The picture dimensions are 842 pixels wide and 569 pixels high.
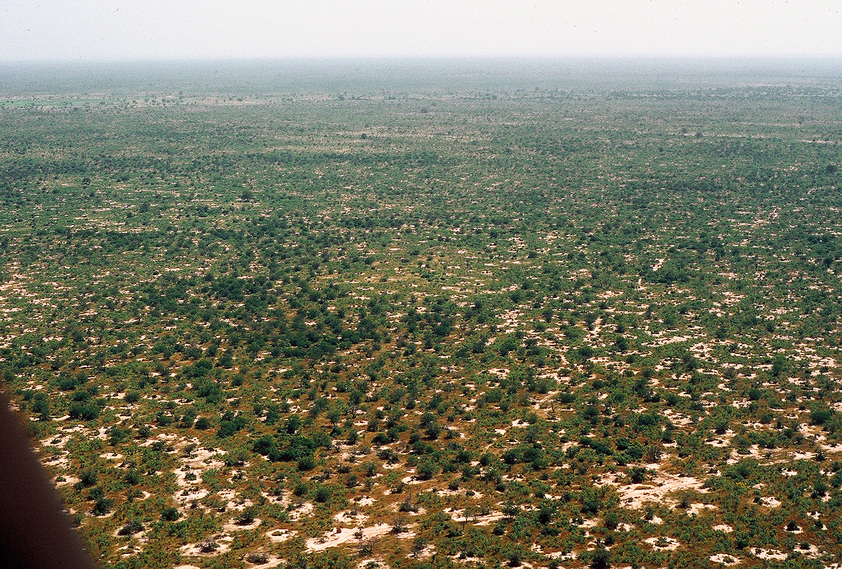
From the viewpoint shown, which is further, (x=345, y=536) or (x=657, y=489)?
(x=657, y=489)

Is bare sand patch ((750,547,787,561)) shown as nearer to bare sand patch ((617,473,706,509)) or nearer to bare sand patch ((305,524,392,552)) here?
bare sand patch ((617,473,706,509))

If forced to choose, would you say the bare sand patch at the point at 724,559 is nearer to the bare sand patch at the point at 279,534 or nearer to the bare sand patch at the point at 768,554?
the bare sand patch at the point at 768,554

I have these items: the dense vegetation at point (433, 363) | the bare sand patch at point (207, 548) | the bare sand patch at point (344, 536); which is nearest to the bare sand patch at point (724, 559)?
the dense vegetation at point (433, 363)

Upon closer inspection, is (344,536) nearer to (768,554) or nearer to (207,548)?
(207,548)

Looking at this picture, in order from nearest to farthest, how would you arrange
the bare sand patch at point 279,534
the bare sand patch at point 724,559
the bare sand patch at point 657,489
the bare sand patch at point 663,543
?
the bare sand patch at point 724,559 < the bare sand patch at point 663,543 < the bare sand patch at point 279,534 < the bare sand patch at point 657,489

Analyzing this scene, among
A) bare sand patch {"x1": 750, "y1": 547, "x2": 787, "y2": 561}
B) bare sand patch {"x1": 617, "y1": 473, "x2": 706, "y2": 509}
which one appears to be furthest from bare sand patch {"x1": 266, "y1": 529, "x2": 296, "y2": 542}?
bare sand patch {"x1": 750, "y1": 547, "x2": 787, "y2": 561}

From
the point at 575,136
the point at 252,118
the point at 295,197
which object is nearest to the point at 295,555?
the point at 295,197

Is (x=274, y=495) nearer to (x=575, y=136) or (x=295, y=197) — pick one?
(x=295, y=197)

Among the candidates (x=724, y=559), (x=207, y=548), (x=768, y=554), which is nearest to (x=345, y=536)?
(x=207, y=548)
